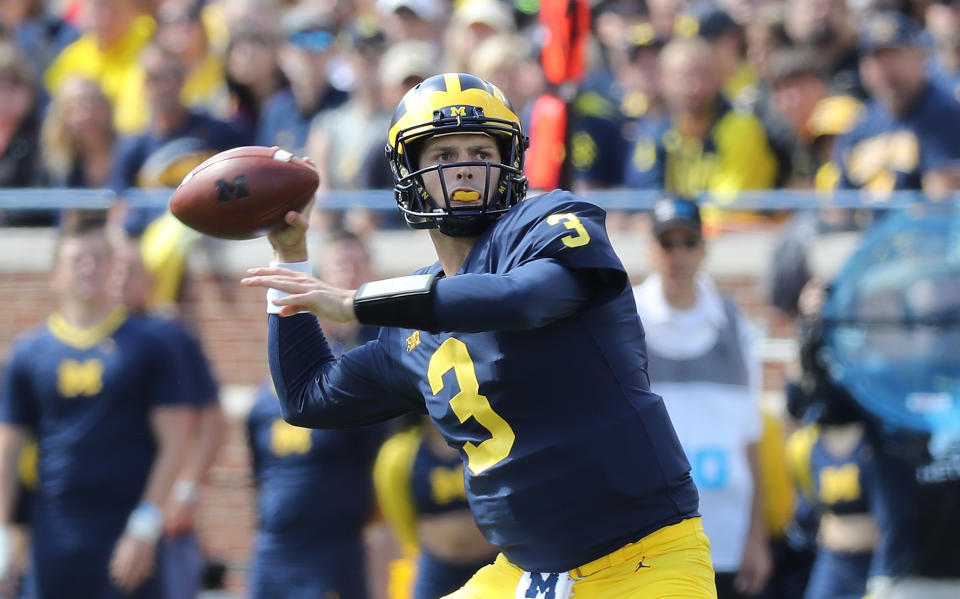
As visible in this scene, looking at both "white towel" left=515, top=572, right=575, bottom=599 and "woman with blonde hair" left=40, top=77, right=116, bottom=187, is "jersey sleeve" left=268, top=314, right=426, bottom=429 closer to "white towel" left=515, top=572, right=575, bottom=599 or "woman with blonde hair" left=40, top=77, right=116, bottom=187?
"white towel" left=515, top=572, right=575, bottom=599

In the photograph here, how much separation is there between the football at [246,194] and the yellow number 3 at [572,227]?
0.81 meters

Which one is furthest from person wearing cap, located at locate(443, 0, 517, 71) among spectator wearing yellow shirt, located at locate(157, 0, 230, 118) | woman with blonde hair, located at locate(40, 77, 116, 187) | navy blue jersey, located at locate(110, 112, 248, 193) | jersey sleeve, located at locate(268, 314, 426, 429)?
jersey sleeve, located at locate(268, 314, 426, 429)

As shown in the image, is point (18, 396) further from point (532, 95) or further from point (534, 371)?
point (534, 371)

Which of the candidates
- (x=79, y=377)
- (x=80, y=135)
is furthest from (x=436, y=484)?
(x=80, y=135)

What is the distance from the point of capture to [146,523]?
22.8 feet

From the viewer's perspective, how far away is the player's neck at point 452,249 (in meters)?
4.20

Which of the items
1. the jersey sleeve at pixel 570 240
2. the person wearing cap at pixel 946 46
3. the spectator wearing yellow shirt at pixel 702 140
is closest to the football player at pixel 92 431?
the spectator wearing yellow shirt at pixel 702 140

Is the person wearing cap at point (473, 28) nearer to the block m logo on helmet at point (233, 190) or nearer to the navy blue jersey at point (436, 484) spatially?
the navy blue jersey at point (436, 484)

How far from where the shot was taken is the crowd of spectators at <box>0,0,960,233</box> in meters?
7.48

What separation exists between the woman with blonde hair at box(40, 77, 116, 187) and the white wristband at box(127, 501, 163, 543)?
231 centimetres

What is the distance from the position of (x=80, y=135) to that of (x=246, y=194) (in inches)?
179

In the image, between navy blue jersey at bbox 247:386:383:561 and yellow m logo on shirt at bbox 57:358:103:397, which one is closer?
navy blue jersey at bbox 247:386:383:561

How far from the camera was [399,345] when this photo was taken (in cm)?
425

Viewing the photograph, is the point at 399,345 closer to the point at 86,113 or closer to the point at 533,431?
the point at 533,431
